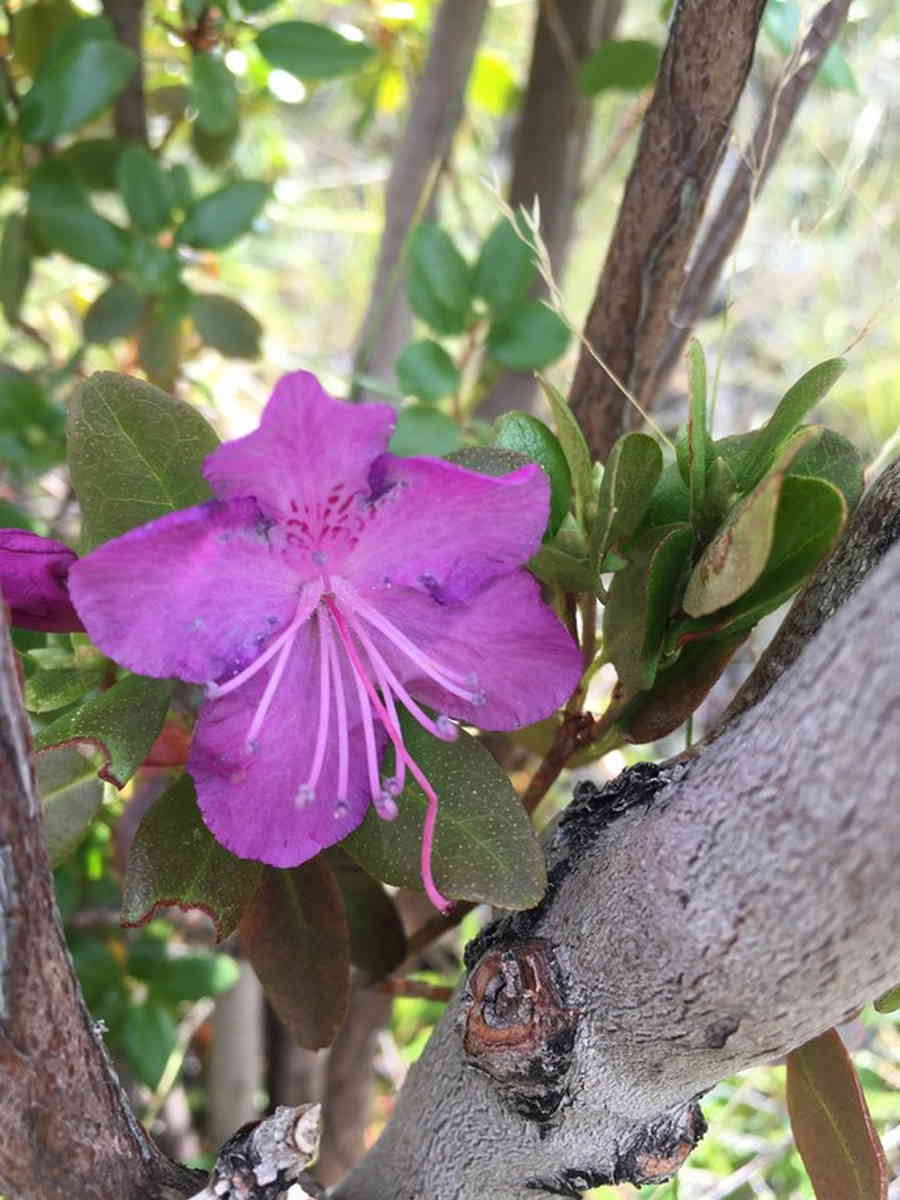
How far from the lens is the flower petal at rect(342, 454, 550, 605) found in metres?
0.48

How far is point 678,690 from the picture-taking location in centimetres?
56

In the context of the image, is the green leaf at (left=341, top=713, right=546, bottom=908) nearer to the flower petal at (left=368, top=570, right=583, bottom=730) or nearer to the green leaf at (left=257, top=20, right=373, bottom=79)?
the flower petal at (left=368, top=570, right=583, bottom=730)

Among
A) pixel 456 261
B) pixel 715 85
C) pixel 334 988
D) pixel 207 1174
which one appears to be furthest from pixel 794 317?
pixel 207 1174

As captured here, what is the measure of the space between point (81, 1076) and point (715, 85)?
53 centimetres

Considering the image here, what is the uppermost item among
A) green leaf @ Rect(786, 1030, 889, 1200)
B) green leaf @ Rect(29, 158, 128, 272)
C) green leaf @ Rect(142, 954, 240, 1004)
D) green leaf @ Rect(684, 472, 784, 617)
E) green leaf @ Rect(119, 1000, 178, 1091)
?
green leaf @ Rect(684, 472, 784, 617)

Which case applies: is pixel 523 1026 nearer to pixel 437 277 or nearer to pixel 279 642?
pixel 279 642

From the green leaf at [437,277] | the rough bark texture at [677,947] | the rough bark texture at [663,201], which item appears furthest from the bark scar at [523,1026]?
the green leaf at [437,277]

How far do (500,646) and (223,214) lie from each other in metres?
0.53

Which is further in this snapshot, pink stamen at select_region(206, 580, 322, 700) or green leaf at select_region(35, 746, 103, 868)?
green leaf at select_region(35, 746, 103, 868)

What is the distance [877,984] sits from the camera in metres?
0.43

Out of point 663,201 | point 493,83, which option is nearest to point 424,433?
point 663,201

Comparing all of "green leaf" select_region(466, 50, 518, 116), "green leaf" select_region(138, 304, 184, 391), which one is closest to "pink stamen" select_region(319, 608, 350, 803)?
"green leaf" select_region(138, 304, 184, 391)

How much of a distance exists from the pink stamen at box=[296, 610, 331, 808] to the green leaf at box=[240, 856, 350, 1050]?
12cm

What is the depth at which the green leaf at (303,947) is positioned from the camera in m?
0.63
